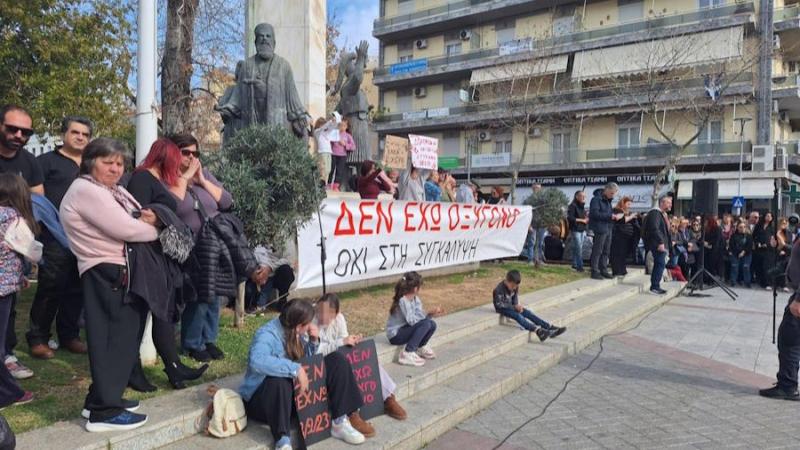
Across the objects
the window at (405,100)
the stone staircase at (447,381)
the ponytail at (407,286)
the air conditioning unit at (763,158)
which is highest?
the window at (405,100)

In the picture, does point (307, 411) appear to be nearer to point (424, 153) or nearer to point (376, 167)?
point (376, 167)

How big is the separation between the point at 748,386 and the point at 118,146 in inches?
235

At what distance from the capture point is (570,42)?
3409 cm

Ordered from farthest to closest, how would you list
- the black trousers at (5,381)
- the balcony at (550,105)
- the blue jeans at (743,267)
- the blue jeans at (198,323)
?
the balcony at (550,105) → the blue jeans at (743,267) → the blue jeans at (198,323) → the black trousers at (5,381)

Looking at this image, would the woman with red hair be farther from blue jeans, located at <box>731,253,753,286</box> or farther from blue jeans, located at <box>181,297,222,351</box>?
blue jeans, located at <box>731,253,753,286</box>

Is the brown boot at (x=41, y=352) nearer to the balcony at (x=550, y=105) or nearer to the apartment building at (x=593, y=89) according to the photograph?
the apartment building at (x=593, y=89)

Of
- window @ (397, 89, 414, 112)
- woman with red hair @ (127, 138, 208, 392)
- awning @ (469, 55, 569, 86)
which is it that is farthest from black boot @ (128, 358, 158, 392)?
window @ (397, 89, 414, 112)

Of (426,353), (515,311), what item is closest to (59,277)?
(426,353)

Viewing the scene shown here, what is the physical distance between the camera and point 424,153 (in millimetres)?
12312

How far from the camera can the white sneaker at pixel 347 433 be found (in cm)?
369

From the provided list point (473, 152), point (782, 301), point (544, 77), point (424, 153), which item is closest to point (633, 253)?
point (782, 301)

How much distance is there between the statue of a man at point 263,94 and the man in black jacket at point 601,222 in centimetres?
657

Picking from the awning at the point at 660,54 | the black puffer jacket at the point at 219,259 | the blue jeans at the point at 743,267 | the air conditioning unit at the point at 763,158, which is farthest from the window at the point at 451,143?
the black puffer jacket at the point at 219,259

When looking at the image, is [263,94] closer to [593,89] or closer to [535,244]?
[535,244]
